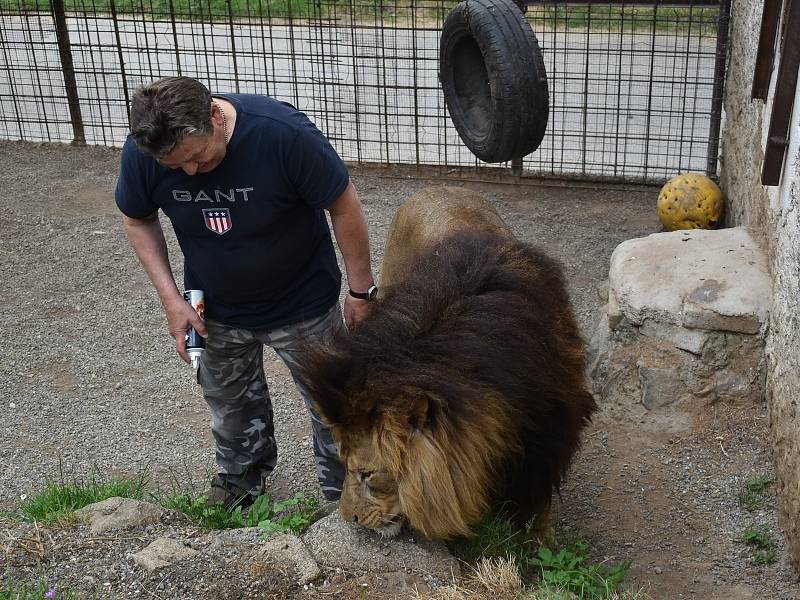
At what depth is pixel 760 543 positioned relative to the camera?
4188 mm

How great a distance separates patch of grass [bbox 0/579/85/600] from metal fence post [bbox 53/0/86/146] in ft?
26.8

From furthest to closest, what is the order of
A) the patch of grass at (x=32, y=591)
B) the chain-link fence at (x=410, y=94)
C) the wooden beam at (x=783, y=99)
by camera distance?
the chain-link fence at (x=410, y=94), the wooden beam at (x=783, y=99), the patch of grass at (x=32, y=591)

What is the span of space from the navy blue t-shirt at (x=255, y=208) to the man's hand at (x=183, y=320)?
15 cm

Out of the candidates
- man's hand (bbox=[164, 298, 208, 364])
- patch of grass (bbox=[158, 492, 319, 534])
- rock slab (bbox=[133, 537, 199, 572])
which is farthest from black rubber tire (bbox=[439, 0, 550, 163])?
rock slab (bbox=[133, 537, 199, 572])

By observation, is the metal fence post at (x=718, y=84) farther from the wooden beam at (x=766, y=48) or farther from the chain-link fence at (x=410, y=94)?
the wooden beam at (x=766, y=48)

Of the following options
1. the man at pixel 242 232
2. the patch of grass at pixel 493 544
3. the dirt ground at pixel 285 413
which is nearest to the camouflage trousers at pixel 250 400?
the man at pixel 242 232

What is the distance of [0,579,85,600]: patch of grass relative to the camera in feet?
10.3

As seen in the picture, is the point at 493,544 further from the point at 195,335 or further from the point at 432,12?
the point at 432,12

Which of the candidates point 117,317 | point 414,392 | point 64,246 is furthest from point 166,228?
point 414,392

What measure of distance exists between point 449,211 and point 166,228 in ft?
13.9

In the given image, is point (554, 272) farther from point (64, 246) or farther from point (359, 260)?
point (64, 246)

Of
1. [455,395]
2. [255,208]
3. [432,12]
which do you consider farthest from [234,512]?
[432,12]

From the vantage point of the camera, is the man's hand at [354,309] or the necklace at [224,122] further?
the man's hand at [354,309]

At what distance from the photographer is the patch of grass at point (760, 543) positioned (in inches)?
160
